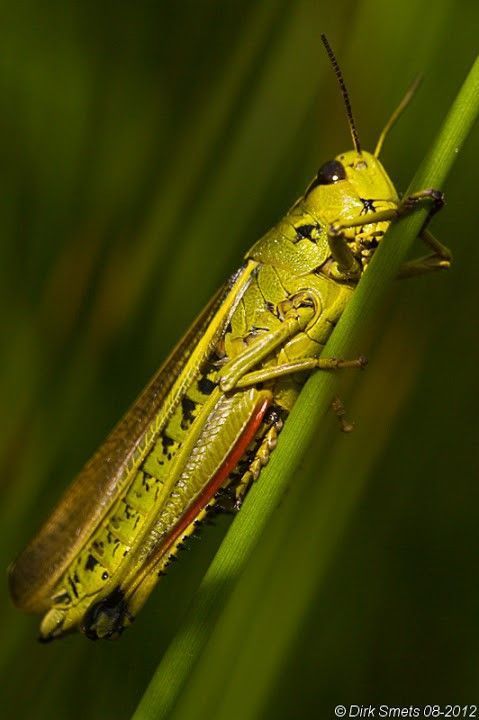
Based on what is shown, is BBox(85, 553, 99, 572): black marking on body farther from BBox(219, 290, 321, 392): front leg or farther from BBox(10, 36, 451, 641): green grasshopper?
BBox(219, 290, 321, 392): front leg

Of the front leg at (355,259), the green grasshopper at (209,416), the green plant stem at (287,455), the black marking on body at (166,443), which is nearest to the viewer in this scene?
the green plant stem at (287,455)

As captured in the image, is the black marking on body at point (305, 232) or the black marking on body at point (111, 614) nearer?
the black marking on body at point (111, 614)

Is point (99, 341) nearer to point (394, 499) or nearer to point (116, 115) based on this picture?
point (116, 115)

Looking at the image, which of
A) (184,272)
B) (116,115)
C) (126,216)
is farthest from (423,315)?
(116,115)

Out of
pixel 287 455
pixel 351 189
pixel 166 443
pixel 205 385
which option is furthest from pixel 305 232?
pixel 287 455

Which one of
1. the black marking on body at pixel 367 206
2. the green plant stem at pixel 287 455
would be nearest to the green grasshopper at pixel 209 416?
the black marking on body at pixel 367 206

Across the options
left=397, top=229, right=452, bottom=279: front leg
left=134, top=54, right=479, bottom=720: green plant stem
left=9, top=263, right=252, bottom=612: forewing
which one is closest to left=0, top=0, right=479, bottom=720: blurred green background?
left=9, top=263, right=252, bottom=612: forewing

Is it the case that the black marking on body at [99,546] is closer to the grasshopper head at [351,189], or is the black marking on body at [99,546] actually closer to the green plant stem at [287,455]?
the green plant stem at [287,455]
